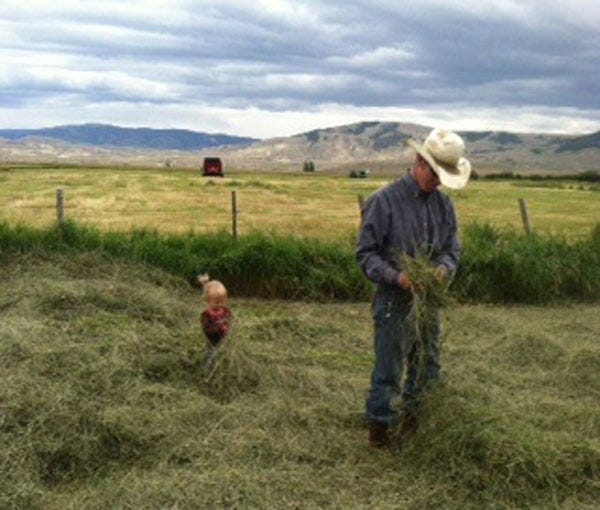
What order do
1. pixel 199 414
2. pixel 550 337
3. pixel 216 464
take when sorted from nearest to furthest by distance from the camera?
pixel 216 464
pixel 199 414
pixel 550 337

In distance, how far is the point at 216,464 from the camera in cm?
432

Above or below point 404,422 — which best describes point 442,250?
above

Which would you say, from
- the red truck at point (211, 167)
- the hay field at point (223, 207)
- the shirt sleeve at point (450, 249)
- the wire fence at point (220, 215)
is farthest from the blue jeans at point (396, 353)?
the red truck at point (211, 167)

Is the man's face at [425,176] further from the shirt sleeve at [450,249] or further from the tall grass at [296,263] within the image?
the tall grass at [296,263]

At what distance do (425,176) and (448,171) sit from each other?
0.13 meters

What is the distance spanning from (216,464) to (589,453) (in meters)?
2.01

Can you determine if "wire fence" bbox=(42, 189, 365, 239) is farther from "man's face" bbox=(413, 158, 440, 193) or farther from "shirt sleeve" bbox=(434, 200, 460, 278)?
"man's face" bbox=(413, 158, 440, 193)

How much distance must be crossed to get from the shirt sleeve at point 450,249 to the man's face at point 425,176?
0.25 meters

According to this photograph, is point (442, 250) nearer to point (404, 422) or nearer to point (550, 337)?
point (404, 422)

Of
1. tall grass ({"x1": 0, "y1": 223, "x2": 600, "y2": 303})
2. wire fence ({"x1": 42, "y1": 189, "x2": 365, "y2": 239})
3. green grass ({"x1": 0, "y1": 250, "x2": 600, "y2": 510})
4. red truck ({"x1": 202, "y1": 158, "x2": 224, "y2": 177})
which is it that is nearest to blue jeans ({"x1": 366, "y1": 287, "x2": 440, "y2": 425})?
green grass ({"x1": 0, "y1": 250, "x2": 600, "y2": 510})

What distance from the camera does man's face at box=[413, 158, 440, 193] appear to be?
171 inches

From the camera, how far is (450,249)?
4.66 m

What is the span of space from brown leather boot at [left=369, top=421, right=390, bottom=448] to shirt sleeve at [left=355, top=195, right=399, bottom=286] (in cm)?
87

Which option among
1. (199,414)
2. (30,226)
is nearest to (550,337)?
(199,414)
